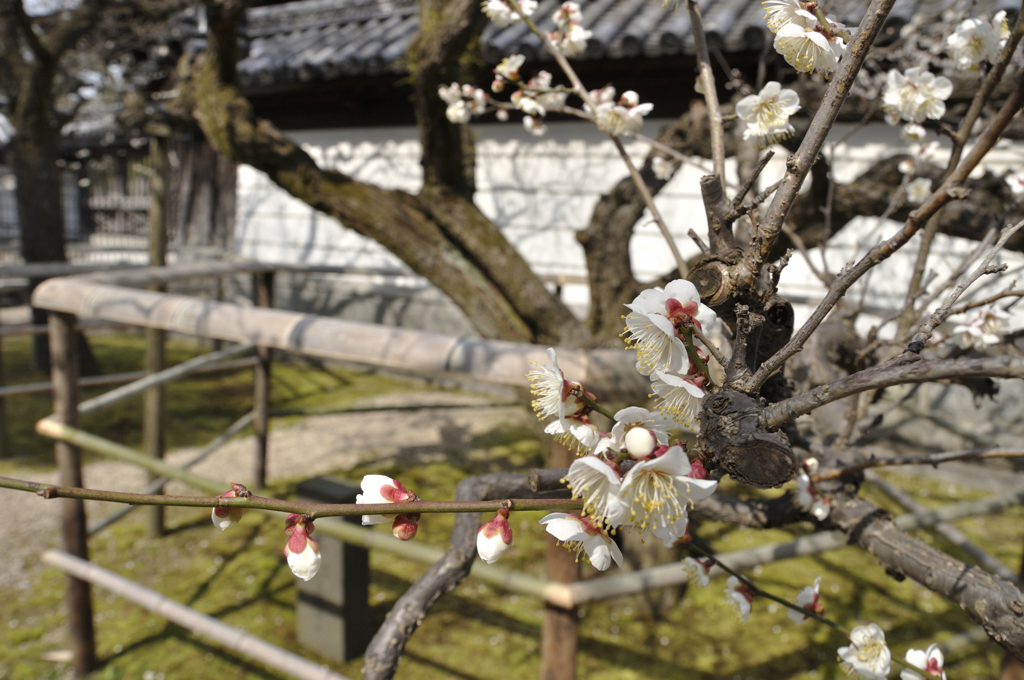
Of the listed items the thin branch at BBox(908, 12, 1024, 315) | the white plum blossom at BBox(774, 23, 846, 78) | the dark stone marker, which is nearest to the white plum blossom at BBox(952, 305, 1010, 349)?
the thin branch at BBox(908, 12, 1024, 315)

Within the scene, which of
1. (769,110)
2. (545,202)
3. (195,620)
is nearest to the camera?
(769,110)

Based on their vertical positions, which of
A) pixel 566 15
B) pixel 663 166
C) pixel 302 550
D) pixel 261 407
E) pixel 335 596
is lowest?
pixel 335 596

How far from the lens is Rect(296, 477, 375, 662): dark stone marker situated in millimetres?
2229

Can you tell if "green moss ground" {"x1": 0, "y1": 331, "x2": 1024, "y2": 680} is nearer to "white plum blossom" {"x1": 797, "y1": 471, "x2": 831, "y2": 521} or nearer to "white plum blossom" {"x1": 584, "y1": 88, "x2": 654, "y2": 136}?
"white plum blossom" {"x1": 797, "y1": 471, "x2": 831, "y2": 521}

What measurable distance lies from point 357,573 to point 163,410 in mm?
1506

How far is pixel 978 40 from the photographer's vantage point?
1.17 m

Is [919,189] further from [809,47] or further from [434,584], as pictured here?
[434,584]

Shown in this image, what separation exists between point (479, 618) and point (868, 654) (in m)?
1.83

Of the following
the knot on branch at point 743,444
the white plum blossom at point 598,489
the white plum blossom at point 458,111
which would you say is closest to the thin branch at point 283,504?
the white plum blossom at point 598,489

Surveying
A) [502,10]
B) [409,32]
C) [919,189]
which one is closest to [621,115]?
[502,10]

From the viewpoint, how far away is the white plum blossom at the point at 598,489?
512mm

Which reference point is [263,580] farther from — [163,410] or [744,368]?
[744,368]

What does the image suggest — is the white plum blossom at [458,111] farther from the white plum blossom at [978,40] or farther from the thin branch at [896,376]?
the thin branch at [896,376]

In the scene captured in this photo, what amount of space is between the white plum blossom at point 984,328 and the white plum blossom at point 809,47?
0.92m
